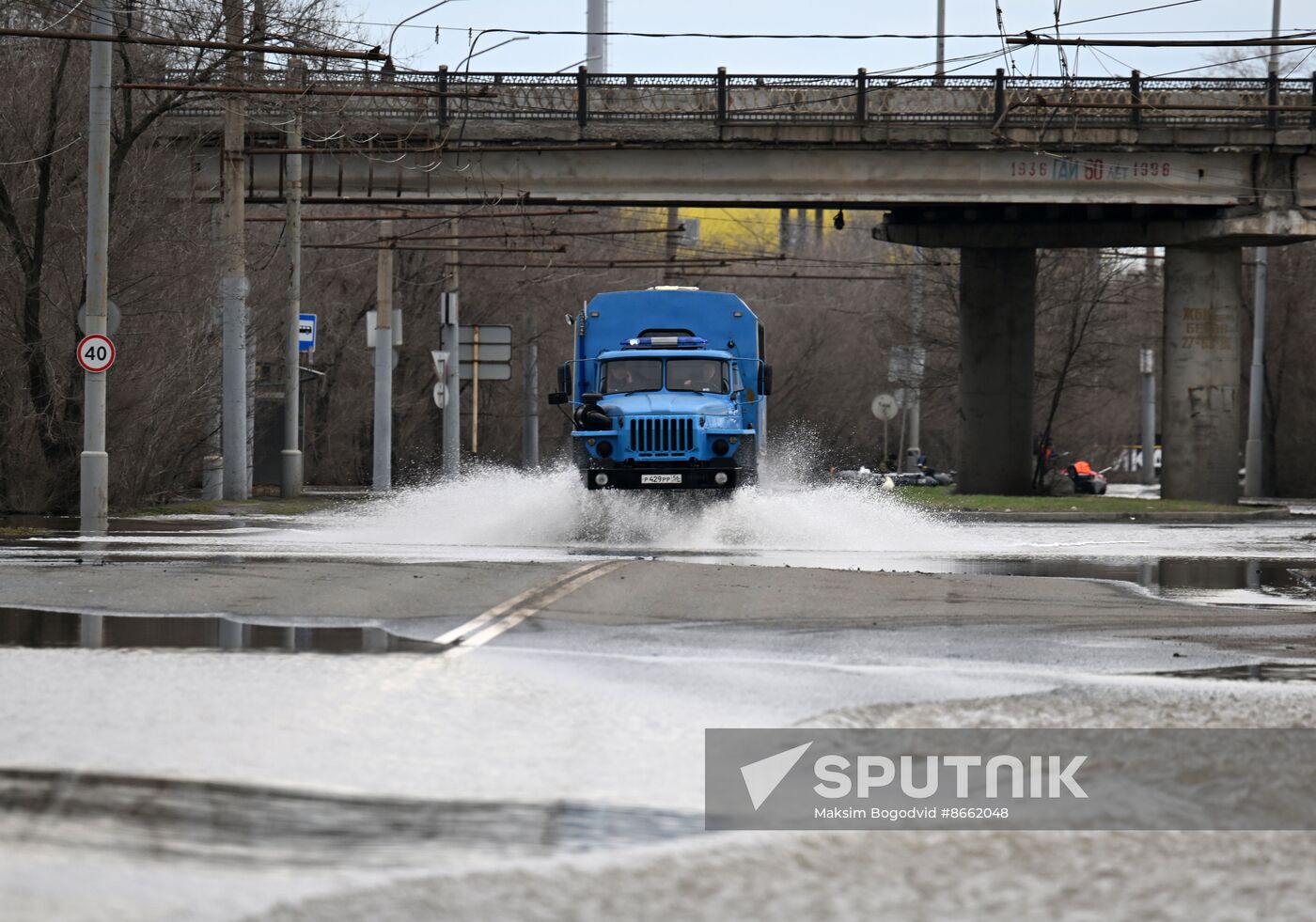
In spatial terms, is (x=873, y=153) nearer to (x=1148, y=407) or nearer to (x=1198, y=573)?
(x=1198, y=573)

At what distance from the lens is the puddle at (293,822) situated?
6266 millimetres

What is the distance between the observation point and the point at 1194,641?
42.6 feet

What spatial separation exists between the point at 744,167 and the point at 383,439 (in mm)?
11299

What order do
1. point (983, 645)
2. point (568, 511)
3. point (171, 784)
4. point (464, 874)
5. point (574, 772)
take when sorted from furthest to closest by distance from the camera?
point (568, 511) → point (983, 645) → point (574, 772) → point (171, 784) → point (464, 874)

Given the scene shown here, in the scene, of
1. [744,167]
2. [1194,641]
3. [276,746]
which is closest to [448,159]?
[744,167]

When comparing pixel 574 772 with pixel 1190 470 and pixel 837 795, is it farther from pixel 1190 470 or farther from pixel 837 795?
pixel 1190 470

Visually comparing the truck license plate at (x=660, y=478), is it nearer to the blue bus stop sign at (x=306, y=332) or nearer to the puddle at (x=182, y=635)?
the puddle at (x=182, y=635)

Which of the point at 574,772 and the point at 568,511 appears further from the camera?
the point at 568,511

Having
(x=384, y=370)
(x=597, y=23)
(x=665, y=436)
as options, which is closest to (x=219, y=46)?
(x=665, y=436)

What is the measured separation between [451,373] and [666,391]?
74.7 feet

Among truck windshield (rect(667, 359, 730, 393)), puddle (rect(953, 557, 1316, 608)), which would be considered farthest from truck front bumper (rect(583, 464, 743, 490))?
puddle (rect(953, 557, 1316, 608))

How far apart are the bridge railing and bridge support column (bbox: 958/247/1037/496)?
20.7 feet

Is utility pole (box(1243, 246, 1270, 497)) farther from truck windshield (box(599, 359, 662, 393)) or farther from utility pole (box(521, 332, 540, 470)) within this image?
truck windshield (box(599, 359, 662, 393))

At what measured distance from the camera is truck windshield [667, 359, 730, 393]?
26820mm
